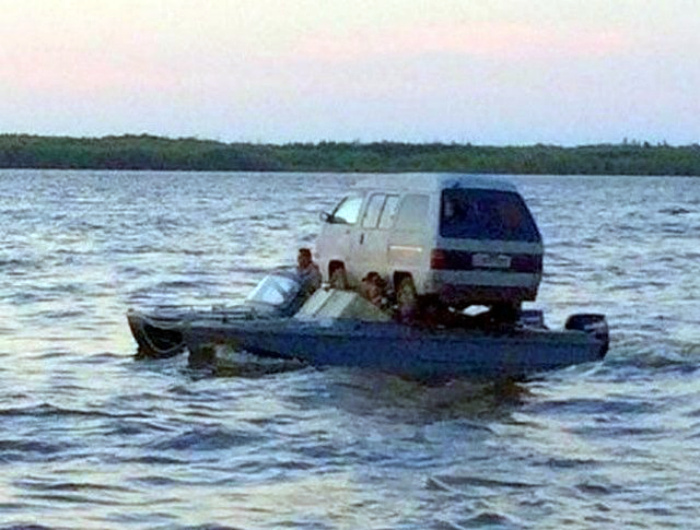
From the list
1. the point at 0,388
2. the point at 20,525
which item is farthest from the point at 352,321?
the point at 20,525

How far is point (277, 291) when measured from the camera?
24.1 m

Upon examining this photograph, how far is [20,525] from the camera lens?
13430 millimetres

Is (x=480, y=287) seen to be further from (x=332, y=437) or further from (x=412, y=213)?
(x=332, y=437)

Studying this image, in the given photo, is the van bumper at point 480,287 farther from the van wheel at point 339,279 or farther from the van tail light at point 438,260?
the van wheel at point 339,279

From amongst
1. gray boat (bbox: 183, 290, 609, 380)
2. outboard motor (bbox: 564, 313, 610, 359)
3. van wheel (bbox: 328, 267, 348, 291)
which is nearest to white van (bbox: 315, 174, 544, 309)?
van wheel (bbox: 328, 267, 348, 291)

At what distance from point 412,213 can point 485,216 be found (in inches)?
37.2

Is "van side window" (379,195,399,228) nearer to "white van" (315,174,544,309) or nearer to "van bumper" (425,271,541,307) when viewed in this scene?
"white van" (315,174,544,309)

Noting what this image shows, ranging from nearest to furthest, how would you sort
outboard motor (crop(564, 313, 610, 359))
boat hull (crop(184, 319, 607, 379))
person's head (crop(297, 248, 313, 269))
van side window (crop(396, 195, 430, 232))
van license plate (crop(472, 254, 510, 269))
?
boat hull (crop(184, 319, 607, 379)) < van license plate (crop(472, 254, 510, 269)) < van side window (crop(396, 195, 430, 232)) < outboard motor (crop(564, 313, 610, 359)) < person's head (crop(297, 248, 313, 269))

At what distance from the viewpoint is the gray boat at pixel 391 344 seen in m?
21.7

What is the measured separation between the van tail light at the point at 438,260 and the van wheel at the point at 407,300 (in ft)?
1.63

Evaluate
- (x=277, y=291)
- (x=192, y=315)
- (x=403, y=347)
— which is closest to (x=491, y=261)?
(x=403, y=347)

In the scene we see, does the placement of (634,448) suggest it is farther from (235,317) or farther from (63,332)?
(63,332)

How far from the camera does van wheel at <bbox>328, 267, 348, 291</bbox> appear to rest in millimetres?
24002

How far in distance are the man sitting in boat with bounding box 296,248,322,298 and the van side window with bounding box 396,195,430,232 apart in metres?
1.59
